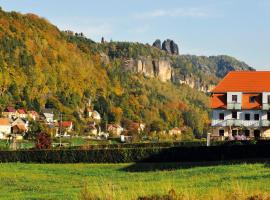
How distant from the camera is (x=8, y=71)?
164 metres

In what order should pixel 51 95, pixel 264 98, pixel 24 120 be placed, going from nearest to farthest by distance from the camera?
pixel 264 98 < pixel 24 120 < pixel 51 95

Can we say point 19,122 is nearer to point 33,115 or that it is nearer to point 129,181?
point 33,115

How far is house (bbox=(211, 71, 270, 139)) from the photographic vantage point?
6712cm

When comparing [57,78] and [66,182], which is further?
[57,78]

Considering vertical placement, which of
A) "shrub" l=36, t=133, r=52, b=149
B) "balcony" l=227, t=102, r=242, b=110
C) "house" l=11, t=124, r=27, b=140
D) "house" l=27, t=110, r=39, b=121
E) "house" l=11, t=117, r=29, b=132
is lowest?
"shrub" l=36, t=133, r=52, b=149

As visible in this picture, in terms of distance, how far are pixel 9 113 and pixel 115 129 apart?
3370 centimetres

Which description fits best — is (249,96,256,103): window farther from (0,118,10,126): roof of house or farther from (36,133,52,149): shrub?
(0,118,10,126): roof of house

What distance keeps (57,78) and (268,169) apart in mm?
160199

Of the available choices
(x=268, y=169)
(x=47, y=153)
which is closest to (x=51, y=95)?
(x=47, y=153)

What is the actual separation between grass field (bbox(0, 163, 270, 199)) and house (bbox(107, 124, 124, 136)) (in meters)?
119

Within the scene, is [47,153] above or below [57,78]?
below

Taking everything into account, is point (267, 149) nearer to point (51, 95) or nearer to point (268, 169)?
point (268, 169)

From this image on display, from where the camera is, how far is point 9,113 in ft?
479

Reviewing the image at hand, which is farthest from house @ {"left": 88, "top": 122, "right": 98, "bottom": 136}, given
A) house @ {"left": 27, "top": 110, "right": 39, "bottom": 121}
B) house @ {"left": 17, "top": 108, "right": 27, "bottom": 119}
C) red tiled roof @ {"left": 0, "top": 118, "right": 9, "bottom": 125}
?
red tiled roof @ {"left": 0, "top": 118, "right": 9, "bottom": 125}
